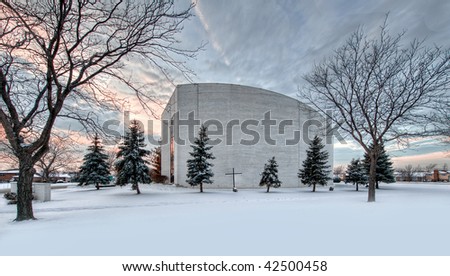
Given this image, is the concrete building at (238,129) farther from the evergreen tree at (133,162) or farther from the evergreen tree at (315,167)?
the evergreen tree at (133,162)

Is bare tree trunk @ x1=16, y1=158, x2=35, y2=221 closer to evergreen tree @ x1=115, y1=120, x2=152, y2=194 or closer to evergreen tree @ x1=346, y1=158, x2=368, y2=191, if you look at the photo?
evergreen tree @ x1=115, y1=120, x2=152, y2=194

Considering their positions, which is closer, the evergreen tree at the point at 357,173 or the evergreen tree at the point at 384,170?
the evergreen tree at the point at 357,173

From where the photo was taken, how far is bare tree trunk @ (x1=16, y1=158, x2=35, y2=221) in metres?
6.73

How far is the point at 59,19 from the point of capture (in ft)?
22.1

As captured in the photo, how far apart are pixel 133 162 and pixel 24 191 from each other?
1309 cm

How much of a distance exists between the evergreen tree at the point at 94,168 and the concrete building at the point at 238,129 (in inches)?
350

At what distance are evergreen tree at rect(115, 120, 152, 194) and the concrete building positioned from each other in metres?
8.88

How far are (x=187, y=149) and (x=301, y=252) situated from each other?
27937 mm

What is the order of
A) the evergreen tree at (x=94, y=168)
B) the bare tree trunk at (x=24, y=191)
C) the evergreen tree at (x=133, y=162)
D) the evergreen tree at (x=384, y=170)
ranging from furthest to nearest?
the evergreen tree at (x=384, y=170), the evergreen tree at (x=94, y=168), the evergreen tree at (x=133, y=162), the bare tree trunk at (x=24, y=191)

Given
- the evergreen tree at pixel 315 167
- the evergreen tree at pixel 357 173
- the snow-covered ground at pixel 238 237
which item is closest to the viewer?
the snow-covered ground at pixel 238 237

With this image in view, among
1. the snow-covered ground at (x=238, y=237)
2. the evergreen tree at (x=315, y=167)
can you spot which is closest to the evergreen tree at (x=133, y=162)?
the snow-covered ground at (x=238, y=237)

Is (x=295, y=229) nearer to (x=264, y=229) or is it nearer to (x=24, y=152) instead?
(x=264, y=229)

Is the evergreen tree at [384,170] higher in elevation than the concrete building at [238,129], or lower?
lower

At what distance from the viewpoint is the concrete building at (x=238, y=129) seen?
29844 mm
